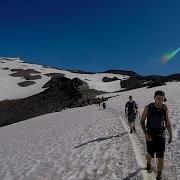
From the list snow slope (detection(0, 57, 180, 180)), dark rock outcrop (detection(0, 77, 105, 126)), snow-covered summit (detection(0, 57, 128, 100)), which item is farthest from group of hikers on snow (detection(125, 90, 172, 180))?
snow-covered summit (detection(0, 57, 128, 100))

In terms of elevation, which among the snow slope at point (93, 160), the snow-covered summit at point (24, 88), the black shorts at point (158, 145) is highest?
the snow-covered summit at point (24, 88)

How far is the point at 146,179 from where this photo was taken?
11.2 m

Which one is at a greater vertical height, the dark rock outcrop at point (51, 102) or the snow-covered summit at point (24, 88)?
the snow-covered summit at point (24, 88)

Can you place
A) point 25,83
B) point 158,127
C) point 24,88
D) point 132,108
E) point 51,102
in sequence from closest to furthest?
point 158,127 → point 132,108 → point 51,102 → point 24,88 → point 25,83

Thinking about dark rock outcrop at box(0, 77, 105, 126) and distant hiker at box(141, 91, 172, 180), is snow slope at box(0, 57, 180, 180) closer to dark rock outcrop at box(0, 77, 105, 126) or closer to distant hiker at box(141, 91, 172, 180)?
distant hiker at box(141, 91, 172, 180)

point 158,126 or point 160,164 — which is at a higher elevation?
point 158,126

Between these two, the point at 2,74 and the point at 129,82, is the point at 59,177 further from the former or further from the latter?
the point at 2,74

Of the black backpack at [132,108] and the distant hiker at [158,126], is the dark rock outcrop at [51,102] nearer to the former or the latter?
the black backpack at [132,108]

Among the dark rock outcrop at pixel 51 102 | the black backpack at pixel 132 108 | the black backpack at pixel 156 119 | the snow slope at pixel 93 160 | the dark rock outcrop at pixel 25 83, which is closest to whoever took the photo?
the black backpack at pixel 156 119

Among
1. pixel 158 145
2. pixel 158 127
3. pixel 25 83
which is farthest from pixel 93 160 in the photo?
pixel 25 83

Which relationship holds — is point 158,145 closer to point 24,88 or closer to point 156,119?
point 156,119

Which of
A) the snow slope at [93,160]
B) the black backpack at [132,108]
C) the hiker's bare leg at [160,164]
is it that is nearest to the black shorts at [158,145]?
the hiker's bare leg at [160,164]

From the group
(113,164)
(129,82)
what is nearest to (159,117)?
(113,164)

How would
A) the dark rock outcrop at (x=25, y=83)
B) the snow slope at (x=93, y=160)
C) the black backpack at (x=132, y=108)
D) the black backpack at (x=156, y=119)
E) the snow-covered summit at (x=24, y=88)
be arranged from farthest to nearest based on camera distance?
the dark rock outcrop at (x=25, y=83)
the snow-covered summit at (x=24, y=88)
the black backpack at (x=132, y=108)
the snow slope at (x=93, y=160)
the black backpack at (x=156, y=119)
